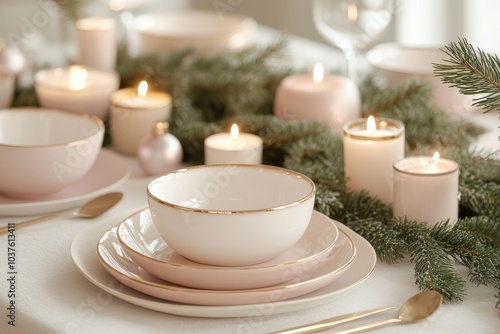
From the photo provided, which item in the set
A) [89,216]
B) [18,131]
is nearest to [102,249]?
[89,216]

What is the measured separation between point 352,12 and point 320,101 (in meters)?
0.26

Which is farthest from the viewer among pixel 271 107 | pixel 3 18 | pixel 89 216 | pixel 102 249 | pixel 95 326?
pixel 3 18

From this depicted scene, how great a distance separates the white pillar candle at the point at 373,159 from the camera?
3.60ft

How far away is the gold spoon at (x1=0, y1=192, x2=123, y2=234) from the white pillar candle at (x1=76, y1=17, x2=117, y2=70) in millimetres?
545

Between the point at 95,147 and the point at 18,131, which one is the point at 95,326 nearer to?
the point at 95,147

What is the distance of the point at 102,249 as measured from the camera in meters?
0.90

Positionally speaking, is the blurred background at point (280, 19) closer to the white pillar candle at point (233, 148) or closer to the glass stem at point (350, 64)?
the glass stem at point (350, 64)

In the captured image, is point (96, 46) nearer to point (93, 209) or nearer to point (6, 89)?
point (6, 89)

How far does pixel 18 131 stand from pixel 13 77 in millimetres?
314

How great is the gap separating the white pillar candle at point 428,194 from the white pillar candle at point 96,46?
2.62ft

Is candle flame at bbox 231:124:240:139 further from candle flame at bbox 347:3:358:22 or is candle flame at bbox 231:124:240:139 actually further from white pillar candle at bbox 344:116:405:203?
candle flame at bbox 347:3:358:22

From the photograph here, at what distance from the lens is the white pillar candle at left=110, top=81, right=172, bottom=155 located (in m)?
1.36

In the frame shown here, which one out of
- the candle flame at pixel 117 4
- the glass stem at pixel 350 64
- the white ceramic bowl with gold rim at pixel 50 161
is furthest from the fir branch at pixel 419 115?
the candle flame at pixel 117 4

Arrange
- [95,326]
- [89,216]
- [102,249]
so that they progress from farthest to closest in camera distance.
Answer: [89,216]
[102,249]
[95,326]
